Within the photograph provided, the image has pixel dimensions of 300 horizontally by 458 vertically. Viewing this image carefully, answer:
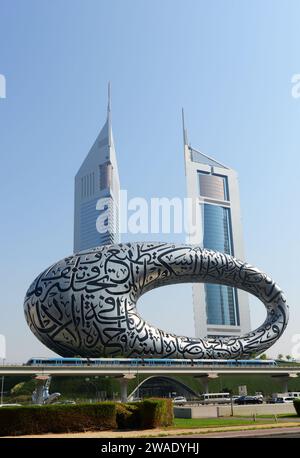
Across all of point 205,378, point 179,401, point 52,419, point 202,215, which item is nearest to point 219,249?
point 202,215

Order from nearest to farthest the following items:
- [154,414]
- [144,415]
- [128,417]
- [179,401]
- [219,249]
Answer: [154,414]
[144,415]
[128,417]
[179,401]
[219,249]

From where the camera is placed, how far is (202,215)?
13950cm

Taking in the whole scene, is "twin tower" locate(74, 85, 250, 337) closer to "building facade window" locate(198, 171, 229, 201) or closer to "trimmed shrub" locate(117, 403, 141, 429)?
"building facade window" locate(198, 171, 229, 201)

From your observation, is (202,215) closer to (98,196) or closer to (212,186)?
(212,186)

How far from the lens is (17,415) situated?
60.7 ft

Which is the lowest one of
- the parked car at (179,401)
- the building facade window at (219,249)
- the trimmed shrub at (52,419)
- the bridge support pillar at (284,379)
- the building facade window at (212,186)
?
the parked car at (179,401)

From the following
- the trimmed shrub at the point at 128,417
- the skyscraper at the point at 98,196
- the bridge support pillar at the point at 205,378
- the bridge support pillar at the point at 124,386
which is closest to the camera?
the trimmed shrub at the point at 128,417

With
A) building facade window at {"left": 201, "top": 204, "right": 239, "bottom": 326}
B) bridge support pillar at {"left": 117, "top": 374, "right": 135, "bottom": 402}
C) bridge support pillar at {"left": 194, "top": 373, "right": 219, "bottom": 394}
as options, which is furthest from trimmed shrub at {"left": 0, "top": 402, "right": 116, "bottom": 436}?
building facade window at {"left": 201, "top": 204, "right": 239, "bottom": 326}

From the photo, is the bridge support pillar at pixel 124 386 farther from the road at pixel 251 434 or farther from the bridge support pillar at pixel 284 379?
the road at pixel 251 434

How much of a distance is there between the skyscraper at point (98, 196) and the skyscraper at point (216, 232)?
2969cm

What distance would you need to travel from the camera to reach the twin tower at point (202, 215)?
133 meters

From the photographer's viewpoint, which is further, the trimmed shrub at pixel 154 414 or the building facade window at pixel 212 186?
the building facade window at pixel 212 186

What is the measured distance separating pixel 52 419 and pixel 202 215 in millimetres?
122758

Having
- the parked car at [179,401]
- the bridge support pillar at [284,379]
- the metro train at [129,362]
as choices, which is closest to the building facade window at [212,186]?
the bridge support pillar at [284,379]
